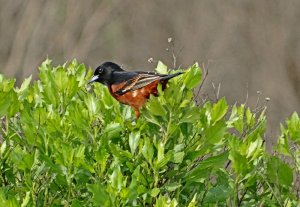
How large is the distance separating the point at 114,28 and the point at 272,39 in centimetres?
263

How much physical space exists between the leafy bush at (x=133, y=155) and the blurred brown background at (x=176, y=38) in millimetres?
9463

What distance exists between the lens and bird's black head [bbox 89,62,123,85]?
6.02 meters

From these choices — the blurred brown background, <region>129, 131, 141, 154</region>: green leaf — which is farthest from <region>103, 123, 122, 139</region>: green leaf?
the blurred brown background

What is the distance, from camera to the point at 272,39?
14750 mm

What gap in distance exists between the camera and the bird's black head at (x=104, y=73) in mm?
6017

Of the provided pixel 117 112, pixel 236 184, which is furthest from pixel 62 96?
pixel 236 184

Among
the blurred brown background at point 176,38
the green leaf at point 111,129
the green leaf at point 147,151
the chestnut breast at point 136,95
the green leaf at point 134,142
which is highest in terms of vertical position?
the blurred brown background at point 176,38

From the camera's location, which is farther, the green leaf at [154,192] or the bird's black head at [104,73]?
the bird's black head at [104,73]

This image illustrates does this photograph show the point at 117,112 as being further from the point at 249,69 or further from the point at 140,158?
the point at 249,69

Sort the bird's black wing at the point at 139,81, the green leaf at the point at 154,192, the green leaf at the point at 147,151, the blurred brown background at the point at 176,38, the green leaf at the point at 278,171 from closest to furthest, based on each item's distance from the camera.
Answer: the green leaf at the point at 154,192, the green leaf at the point at 147,151, the green leaf at the point at 278,171, the bird's black wing at the point at 139,81, the blurred brown background at the point at 176,38

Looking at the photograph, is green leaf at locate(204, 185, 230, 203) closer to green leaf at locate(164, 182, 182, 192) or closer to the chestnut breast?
green leaf at locate(164, 182, 182, 192)

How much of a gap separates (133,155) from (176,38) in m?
10.5

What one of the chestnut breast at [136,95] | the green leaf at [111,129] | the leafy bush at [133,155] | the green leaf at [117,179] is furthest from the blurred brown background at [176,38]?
the green leaf at [117,179]

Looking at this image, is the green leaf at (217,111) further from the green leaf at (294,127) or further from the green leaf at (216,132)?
the green leaf at (294,127)
